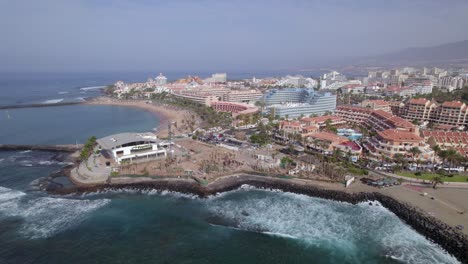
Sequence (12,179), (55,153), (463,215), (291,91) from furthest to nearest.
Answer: (291,91) < (55,153) < (12,179) < (463,215)

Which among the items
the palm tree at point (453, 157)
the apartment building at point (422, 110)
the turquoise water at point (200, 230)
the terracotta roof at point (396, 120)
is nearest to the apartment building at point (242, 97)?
the terracotta roof at point (396, 120)

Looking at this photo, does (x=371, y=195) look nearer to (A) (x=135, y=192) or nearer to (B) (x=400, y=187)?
(B) (x=400, y=187)

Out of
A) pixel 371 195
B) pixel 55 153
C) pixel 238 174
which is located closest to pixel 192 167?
pixel 238 174

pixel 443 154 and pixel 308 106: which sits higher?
pixel 308 106

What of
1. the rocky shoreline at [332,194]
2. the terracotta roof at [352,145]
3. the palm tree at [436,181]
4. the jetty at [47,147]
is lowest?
the rocky shoreline at [332,194]

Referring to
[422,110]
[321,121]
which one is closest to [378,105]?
[422,110]

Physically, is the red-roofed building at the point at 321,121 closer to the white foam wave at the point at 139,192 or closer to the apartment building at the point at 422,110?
the apartment building at the point at 422,110

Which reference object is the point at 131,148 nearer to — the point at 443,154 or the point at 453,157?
the point at 443,154
